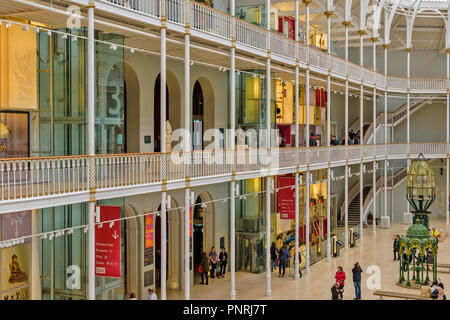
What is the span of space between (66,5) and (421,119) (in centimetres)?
3175

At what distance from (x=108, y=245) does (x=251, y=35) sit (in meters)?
9.61

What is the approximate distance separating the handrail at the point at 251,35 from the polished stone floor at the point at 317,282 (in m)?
8.14

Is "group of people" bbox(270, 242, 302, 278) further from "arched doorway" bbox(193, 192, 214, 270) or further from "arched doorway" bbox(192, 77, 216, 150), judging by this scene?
"arched doorway" bbox(192, 77, 216, 150)

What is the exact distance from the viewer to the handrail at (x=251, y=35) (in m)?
16.2

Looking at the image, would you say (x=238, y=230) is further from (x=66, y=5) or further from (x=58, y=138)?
(x=66, y=5)

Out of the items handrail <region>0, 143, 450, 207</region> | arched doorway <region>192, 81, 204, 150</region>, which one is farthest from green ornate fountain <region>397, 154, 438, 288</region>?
arched doorway <region>192, 81, 204, 150</region>

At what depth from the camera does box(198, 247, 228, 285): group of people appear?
22.2m

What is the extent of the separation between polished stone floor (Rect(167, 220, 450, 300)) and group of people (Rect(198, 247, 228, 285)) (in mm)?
316

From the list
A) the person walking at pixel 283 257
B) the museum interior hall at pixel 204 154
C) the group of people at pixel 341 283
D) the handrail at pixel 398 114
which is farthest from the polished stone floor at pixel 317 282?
the handrail at pixel 398 114

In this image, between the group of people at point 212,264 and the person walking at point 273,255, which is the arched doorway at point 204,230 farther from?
the person walking at point 273,255

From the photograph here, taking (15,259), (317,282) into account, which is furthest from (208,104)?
(15,259)

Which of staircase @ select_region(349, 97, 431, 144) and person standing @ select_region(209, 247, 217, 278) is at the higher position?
staircase @ select_region(349, 97, 431, 144)

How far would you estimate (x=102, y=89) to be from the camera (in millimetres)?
14797
